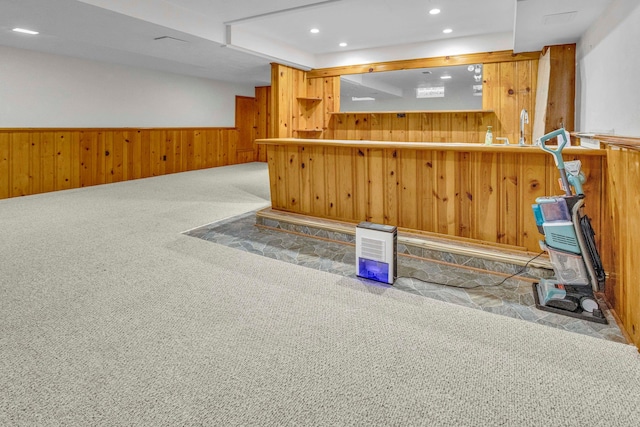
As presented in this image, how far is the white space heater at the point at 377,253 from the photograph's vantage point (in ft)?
8.98

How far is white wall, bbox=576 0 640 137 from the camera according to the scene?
8.11 feet

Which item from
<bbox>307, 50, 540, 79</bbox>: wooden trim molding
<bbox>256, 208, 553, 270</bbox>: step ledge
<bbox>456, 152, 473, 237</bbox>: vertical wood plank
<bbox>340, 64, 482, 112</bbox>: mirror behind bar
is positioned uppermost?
<bbox>307, 50, 540, 79</bbox>: wooden trim molding

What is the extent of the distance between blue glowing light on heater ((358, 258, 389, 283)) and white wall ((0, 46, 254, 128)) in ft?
20.5

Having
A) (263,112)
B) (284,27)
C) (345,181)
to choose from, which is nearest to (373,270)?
(345,181)

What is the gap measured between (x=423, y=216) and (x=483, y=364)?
1.87 meters

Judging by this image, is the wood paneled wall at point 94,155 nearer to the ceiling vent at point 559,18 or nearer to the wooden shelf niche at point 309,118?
the wooden shelf niche at point 309,118

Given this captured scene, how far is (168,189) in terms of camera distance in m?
6.78

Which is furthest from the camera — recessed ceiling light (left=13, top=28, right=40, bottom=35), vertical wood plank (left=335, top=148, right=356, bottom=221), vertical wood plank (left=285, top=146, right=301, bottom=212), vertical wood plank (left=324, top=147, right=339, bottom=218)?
recessed ceiling light (left=13, top=28, right=40, bottom=35)

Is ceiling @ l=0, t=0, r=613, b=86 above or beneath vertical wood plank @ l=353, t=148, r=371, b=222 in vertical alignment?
above

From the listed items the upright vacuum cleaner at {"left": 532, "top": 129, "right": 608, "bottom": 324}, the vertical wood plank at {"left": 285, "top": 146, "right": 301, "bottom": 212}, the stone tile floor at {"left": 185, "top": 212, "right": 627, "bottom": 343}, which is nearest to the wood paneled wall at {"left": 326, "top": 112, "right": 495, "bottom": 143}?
the vertical wood plank at {"left": 285, "top": 146, "right": 301, "bottom": 212}

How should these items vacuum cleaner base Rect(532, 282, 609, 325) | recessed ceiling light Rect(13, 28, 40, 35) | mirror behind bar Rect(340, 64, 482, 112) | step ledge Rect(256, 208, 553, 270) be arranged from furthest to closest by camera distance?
mirror behind bar Rect(340, 64, 482, 112)
recessed ceiling light Rect(13, 28, 40, 35)
step ledge Rect(256, 208, 553, 270)
vacuum cleaner base Rect(532, 282, 609, 325)

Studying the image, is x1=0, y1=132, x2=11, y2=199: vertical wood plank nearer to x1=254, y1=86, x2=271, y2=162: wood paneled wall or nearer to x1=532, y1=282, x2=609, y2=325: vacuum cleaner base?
x1=254, y1=86, x2=271, y2=162: wood paneled wall

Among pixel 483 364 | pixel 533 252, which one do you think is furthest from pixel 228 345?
pixel 533 252

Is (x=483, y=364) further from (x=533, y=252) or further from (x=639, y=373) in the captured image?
(x=533, y=252)
